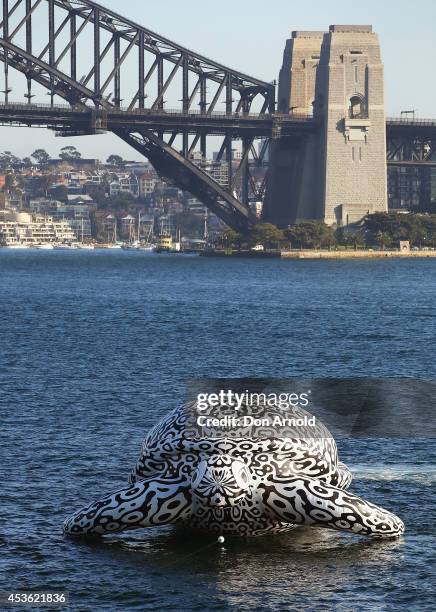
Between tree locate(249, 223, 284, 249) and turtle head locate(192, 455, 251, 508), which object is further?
tree locate(249, 223, 284, 249)

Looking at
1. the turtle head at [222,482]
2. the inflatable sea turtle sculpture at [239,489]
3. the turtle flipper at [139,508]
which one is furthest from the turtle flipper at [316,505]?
the turtle flipper at [139,508]

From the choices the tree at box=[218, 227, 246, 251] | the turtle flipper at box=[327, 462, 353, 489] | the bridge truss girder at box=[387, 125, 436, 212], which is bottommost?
the turtle flipper at box=[327, 462, 353, 489]

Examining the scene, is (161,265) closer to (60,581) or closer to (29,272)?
(29,272)

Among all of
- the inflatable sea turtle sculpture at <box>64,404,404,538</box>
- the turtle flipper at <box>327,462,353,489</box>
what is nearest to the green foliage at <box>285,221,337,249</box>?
the turtle flipper at <box>327,462,353,489</box>

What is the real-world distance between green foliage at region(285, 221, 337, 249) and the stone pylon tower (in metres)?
2.21

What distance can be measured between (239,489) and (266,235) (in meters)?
124

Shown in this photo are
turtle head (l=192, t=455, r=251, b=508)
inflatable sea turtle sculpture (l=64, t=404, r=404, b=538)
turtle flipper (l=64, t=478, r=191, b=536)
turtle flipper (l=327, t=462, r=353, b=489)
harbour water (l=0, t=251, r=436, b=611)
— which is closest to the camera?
harbour water (l=0, t=251, r=436, b=611)

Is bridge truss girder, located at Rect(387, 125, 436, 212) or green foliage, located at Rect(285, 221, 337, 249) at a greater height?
bridge truss girder, located at Rect(387, 125, 436, 212)

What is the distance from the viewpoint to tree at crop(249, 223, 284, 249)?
139875 mm

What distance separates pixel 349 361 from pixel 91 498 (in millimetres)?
24307

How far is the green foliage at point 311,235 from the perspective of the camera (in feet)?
451

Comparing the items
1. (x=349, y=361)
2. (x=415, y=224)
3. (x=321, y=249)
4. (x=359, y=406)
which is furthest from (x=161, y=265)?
(x=359, y=406)

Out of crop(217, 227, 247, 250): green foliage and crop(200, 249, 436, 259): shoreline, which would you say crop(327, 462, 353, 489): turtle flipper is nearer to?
crop(200, 249, 436, 259): shoreline

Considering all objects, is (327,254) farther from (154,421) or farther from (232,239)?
(154,421)
